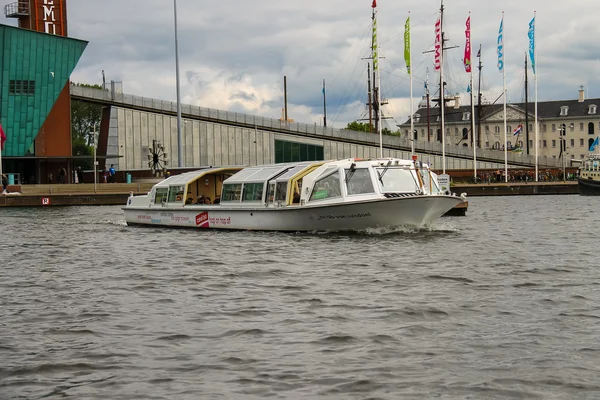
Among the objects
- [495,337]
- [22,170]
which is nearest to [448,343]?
[495,337]

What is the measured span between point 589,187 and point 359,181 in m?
51.1

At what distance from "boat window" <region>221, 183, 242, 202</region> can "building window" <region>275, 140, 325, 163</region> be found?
65.1 meters

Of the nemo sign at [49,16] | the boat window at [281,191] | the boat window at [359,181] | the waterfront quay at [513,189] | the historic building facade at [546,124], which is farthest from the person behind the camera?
the historic building facade at [546,124]

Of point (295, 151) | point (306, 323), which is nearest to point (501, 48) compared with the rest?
point (295, 151)

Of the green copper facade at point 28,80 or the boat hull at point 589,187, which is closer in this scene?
the boat hull at point 589,187

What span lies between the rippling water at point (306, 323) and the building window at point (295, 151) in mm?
73384

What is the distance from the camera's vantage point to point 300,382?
1073 centimetres

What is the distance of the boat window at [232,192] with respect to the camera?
3447 centimetres

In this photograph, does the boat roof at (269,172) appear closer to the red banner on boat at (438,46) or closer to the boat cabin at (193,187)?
the boat cabin at (193,187)

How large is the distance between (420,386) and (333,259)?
13124 millimetres

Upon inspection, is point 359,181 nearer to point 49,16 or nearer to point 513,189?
point 513,189

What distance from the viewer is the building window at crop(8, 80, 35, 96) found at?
83.3m

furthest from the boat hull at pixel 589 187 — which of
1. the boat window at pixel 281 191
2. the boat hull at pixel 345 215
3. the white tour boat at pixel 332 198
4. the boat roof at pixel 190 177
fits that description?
the boat window at pixel 281 191

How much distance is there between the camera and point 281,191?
32562 millimetres
